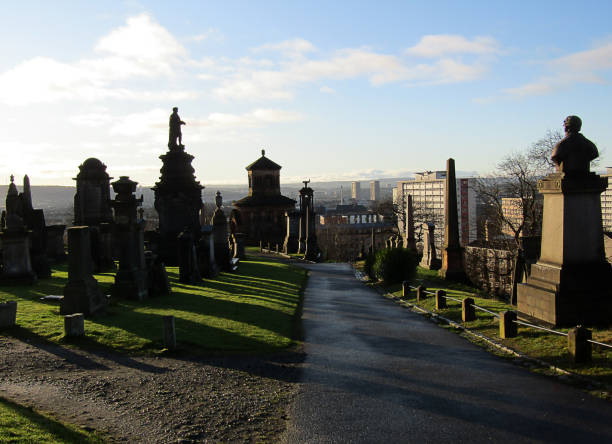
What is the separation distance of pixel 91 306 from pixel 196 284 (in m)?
6.60

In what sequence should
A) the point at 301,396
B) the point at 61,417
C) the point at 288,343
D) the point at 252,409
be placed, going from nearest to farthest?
the point at 61,417, the point at 252,409, the point at 301,396, the point at 288,343

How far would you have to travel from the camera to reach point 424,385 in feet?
27.4

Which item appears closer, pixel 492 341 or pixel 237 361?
pixel 237 361

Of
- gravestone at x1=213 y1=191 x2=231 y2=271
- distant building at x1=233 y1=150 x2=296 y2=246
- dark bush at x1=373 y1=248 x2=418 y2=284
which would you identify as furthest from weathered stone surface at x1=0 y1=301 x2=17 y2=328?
distant building at x1=233 y1=150 x2=296 y2=246

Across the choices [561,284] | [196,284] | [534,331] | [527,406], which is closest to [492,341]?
[534,331]

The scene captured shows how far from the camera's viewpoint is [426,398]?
774 centimetres

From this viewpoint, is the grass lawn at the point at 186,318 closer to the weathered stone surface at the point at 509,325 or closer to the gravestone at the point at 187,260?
the gravestone at the point at 187,260

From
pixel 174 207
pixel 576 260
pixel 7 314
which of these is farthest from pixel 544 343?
pixel 174 207

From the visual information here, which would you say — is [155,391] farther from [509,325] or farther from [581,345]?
[509,325]

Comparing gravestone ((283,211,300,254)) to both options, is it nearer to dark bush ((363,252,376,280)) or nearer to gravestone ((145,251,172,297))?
dark bush ((363,252,376,280))

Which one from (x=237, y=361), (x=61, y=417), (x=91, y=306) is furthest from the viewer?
(x=91, y=306)

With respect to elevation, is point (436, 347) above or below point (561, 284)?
below

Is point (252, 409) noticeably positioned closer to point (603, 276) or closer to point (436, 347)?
point (436, 347)

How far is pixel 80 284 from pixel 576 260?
10913mm
